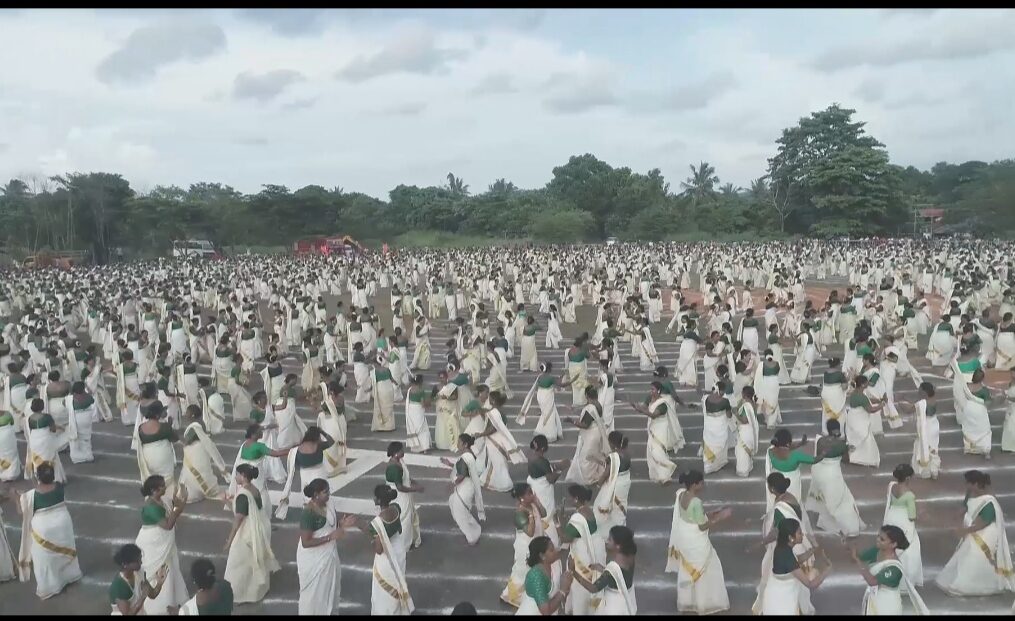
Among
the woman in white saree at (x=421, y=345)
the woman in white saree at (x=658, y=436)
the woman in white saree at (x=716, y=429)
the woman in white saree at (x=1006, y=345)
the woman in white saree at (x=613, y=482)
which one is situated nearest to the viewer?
the woman in white saree at (x=613, y=482)

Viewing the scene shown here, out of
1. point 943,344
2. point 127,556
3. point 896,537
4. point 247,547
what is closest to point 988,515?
point 896,537

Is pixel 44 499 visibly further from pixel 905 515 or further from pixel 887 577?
pixel 905 515

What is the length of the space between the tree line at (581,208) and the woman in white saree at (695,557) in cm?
4639

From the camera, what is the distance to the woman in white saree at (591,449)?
769cm

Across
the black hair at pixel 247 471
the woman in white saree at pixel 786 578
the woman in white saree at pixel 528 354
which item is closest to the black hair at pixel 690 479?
the woman in white saree at pixel 786 578

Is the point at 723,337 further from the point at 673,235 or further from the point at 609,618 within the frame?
the point at 673,235

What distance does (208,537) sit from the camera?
7.33 metres

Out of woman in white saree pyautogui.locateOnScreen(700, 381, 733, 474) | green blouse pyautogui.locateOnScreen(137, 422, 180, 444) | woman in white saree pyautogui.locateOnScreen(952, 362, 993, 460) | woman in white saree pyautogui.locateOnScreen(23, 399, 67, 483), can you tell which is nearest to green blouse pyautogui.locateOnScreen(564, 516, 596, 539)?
woman in white saree pyautogui.locateOnScreen(700, 381, 733, 474)

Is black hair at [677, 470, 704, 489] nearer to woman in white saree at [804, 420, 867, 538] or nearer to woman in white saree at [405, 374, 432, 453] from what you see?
woman in white saree at [804, 420, 867, 538]

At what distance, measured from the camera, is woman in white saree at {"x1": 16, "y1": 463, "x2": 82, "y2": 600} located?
5.97 meters

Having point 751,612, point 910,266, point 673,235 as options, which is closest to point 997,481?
point 751,612

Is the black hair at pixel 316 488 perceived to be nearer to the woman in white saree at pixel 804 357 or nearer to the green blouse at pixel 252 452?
the green blouse at pixel 252 452

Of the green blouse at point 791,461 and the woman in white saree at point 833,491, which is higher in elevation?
the green blouse at point 791,461

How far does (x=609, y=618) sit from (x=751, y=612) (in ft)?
5.80
